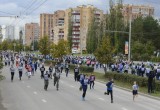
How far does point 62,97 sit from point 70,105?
4.59 m

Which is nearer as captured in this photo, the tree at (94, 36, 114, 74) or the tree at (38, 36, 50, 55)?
the tree at (94, 36, 114, 74)

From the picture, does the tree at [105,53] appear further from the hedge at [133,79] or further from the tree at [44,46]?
the tree at [44,46]

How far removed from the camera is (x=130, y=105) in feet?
77.9

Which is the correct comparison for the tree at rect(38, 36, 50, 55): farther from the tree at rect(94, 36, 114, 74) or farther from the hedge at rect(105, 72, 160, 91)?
the hedge at rect(105, 72, 160, 91)

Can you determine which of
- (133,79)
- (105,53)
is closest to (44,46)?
(105,53)

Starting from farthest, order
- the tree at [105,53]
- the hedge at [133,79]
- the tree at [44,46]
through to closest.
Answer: the tree at [44,46], the tree at [105,53], the hedge at [133,79]

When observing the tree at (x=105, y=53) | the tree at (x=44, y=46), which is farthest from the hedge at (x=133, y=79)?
the tree at (x=44, y=46)

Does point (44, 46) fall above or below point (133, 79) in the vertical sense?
above

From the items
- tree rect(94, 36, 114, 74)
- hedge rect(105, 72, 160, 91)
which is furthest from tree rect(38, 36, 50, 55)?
hedge rect(105, 72, 160, 91)

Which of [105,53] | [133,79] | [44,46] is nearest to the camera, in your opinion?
[133,79]

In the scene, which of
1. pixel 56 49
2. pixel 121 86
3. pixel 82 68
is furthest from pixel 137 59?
pixel 121 86

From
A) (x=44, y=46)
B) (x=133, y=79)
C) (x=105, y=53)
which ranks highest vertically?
(x=44, y=46)

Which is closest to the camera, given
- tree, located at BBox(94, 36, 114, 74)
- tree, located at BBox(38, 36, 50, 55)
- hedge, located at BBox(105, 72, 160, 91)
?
hedge, located at BBox(105, 72, 160, 91)

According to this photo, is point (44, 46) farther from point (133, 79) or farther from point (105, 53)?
point (133, 79)
